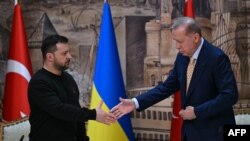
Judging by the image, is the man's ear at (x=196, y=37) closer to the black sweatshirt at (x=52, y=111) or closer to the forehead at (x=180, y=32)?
the forehead at (x=180, y=32)

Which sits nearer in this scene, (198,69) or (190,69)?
(198,69)

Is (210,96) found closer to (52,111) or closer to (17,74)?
(52,111)

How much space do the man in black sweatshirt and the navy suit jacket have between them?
0.70 metres

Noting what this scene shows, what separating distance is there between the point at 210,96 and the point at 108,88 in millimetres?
Result: 1578

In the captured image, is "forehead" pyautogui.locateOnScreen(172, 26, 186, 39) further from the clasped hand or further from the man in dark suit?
the clasped hand

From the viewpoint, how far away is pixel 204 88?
2.77 meters

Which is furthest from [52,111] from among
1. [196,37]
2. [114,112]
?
A: [196,37]

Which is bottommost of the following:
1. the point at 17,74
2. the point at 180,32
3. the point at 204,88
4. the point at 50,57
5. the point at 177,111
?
the point at 177,111

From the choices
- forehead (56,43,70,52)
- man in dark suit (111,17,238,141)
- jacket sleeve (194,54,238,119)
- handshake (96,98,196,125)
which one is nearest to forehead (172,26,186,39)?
man in dark suit (111,17,238,141)

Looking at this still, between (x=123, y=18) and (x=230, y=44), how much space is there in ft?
3.88

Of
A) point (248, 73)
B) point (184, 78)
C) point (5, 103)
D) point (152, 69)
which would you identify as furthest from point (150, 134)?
point (184, 78)

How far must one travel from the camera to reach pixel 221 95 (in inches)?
105

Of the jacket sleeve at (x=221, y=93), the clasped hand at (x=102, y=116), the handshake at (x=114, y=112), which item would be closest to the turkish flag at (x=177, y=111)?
the handshake at (x=114, y=112)

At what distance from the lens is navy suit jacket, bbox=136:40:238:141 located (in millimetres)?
2680
